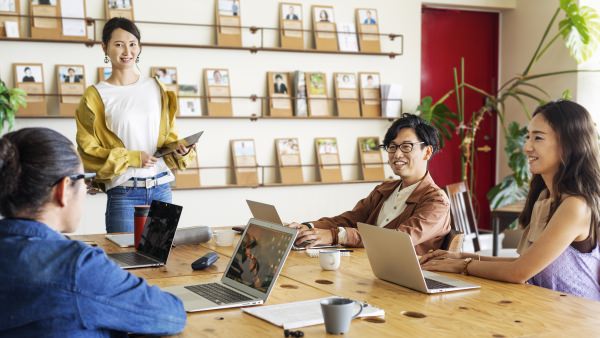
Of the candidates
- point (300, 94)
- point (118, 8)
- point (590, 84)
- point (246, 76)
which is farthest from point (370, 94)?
point (118, 8)

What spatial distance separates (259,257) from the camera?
2145 millimetres

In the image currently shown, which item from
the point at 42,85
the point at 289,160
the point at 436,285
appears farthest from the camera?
the point at 289,160

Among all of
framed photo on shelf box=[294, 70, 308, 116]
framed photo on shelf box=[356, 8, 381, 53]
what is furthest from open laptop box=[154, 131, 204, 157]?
framed photo on shelf box=[356, 8, 381, 53]

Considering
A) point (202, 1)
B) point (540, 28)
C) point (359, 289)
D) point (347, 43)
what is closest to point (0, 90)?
point (202, 1)

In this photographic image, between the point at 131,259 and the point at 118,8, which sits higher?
the point at 118,8

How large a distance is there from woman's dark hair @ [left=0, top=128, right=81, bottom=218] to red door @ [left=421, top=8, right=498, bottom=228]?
15.8 ft

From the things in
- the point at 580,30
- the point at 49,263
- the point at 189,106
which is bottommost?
the point at 49,263

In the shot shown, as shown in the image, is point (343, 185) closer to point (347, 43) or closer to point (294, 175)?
point (294, 175)

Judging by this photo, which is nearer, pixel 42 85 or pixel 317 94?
pixel 42 85

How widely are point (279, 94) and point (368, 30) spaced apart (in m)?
0.84

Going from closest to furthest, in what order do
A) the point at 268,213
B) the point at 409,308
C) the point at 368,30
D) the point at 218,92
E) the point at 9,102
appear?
the point at 409,308
the point at 268,213
the point at 9,102
the point at 218,92
the point at 368,30

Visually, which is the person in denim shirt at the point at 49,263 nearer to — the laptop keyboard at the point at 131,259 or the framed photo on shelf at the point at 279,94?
the laptop keyboard at the point at 131,259

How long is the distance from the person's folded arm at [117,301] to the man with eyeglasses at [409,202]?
49.9 inches

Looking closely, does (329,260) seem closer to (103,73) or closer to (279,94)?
(103,73)
